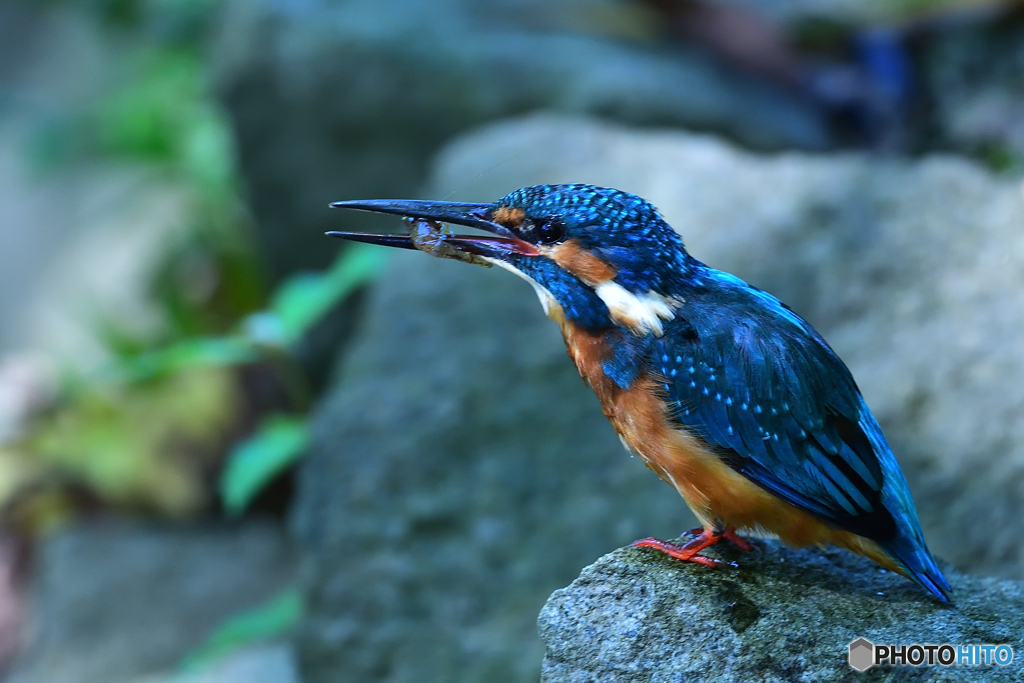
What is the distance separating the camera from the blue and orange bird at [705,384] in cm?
208

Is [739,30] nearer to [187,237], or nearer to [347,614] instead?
[187,237]

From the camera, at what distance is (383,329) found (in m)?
4.23

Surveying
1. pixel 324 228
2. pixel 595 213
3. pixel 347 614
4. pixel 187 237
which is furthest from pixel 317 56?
pixel 595 213

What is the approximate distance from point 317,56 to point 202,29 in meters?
2.10

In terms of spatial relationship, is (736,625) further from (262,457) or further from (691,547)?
(262,457)

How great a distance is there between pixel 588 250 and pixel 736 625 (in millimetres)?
865

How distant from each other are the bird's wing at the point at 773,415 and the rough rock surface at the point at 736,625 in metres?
0.21

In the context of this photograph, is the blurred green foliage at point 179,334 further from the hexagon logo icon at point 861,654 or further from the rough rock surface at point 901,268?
the hexagon logo icon at point 861,654

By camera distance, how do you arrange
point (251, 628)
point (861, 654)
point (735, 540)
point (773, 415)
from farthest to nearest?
point (251, 628), point (735, 540), point (773, 415), point (861, 654)

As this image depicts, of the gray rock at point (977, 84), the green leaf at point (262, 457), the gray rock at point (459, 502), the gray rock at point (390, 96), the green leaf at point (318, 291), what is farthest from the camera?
the gray rock at point (390, 96)

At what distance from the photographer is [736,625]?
2.01 m

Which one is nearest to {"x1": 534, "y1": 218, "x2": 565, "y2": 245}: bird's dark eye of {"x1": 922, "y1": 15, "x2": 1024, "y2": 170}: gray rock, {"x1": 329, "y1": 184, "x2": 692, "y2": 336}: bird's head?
{"x1": 329, "y1": 184, "x2": 692, "y2": 336}: bird's head

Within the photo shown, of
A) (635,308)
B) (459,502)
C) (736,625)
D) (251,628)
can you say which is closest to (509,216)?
(635,308)

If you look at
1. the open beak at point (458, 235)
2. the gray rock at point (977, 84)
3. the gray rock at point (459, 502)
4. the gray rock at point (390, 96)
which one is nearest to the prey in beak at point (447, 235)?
the open beak at point (458, 235)
